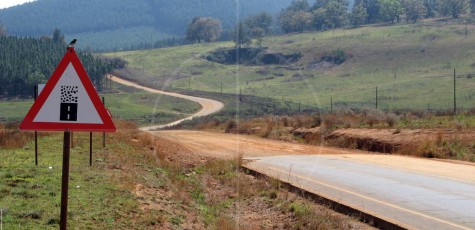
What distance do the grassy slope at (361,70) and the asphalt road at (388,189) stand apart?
5162 cm

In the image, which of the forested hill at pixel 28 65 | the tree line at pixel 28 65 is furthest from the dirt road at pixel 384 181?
the forested hill at pixel 28 65

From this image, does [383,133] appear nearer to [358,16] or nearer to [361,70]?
[361,70]

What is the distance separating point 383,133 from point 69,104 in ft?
72.0

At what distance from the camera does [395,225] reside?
31.7 feet

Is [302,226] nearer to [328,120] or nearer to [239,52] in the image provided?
[328,120]

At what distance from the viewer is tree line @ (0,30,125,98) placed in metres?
74.9

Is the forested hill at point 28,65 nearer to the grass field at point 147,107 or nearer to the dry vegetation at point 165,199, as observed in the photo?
the grass field at point 147,107

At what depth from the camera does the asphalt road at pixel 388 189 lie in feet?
34.3

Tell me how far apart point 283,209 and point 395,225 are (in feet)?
9.06

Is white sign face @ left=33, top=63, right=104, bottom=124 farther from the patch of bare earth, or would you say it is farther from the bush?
the bush

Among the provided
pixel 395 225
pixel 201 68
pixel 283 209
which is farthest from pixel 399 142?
pixel 201 68

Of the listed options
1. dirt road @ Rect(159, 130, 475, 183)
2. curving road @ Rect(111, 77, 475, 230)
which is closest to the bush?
dirt road @ Rect(159, 130, 475, 183)

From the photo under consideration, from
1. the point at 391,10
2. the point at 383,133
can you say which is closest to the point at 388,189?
the point at 383,133

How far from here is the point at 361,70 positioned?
11600 centimetres
